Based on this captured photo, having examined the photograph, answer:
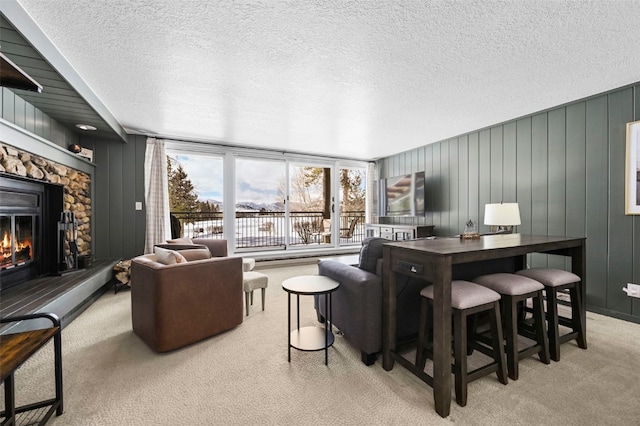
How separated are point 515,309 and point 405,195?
3.49 m

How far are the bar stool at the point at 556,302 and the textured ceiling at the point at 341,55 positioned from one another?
1.70 m

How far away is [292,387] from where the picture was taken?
5.57ft

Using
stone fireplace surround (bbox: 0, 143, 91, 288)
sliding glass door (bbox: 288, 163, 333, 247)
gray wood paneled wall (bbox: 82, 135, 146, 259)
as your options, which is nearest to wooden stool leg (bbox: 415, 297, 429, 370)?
stone fireplace surround (bbox: 0, 143, 91, 288)

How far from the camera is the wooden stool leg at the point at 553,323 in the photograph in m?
1.95

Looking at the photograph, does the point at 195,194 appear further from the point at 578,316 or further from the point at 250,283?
the point at 578,316

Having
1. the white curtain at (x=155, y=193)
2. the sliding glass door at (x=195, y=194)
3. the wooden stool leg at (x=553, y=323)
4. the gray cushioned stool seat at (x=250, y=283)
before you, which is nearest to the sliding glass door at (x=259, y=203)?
the sliding glass door at (x=195, y=194)

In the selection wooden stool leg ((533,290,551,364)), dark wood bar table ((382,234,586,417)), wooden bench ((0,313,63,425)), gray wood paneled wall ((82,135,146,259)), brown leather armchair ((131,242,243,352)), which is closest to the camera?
wooden bench ((0,313,63,425))

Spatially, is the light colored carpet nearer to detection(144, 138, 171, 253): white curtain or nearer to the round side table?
the round side table

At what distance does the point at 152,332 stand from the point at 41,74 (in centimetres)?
220

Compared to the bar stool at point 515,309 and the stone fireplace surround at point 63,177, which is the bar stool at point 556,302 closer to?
the bar stool at point 515,309

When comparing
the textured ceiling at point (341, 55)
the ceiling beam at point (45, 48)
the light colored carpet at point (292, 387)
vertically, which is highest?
the textured ceiling at point (341, 55)

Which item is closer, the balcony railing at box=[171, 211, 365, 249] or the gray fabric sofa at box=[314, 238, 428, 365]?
the gray fabric sofa at box=[314, 238, 428, 365]

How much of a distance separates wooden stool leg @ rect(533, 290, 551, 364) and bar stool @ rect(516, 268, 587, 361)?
110 mm

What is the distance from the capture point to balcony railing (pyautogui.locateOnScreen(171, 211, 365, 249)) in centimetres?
559
